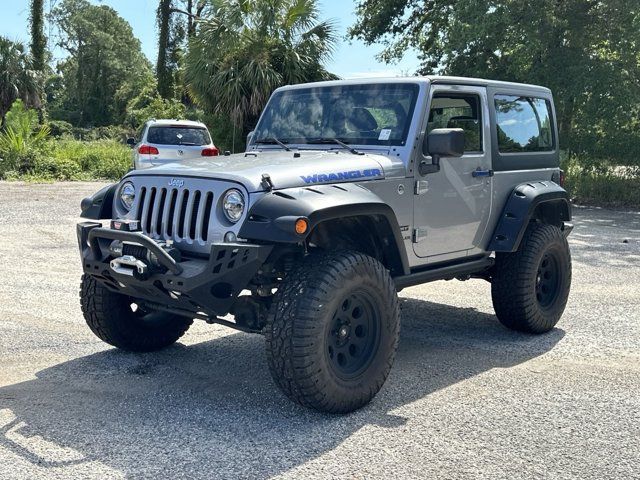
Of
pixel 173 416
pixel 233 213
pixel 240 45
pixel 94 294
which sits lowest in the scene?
pixel 173 416

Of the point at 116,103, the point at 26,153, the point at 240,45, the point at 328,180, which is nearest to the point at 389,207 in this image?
the point at 328,180

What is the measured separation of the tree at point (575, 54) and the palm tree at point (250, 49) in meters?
4.12

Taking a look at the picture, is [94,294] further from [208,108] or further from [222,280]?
[208,108]

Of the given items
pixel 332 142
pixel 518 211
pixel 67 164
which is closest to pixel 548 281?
pixel 518 211

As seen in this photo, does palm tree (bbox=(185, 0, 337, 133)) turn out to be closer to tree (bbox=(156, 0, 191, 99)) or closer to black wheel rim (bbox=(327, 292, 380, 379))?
tree (bbox=(156, 0, 191, 99))

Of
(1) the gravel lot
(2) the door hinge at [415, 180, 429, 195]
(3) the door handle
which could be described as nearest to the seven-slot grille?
(1) the gravel lot

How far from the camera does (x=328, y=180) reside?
442 centimetres

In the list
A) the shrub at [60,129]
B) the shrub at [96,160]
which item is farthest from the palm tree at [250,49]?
the shrub at [60,129]

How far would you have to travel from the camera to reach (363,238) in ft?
15.6

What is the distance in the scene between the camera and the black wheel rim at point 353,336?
164 inches

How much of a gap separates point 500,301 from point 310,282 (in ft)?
7.96

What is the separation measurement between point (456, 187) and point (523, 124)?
1.23 metres

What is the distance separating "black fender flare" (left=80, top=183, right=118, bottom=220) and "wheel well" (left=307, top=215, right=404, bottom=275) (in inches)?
55.5

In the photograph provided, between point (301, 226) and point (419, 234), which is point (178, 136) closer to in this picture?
point (419, 234)
